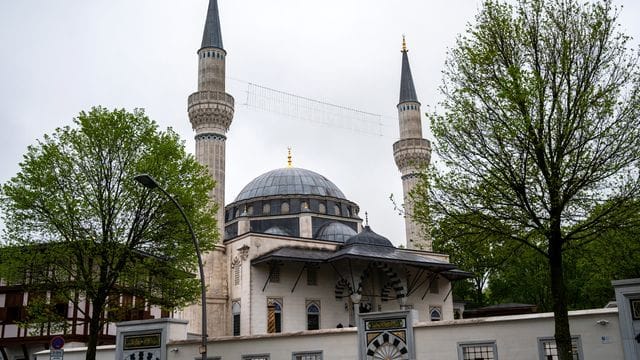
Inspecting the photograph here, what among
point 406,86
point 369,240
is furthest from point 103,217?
point 406,86

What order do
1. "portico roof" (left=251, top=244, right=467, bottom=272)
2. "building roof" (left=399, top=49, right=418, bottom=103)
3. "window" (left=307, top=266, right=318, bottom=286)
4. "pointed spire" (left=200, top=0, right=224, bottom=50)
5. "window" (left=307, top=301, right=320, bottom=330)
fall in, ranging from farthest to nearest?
1. "building roof" (left=399, top=49, right=418, bottom=103)
2. "pointed spire" (left=200, top=0, right=224, bottom=50)
3. "window" (left=307, top=266, right=318, bottom=286)
4. "window" (left=307, top=301, right=320, bottom=330)
5. "portico roof" (left=251, top=244, right=467, bottom=272)

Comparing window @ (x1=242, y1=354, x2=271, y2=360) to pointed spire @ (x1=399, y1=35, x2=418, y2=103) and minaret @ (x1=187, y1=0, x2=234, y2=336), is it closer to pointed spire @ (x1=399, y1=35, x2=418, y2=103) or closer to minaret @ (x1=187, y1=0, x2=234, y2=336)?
minaret @ (x1=187, y1=0, x2=234, y2=336)

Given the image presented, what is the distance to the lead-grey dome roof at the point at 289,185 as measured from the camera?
4647 centimetres

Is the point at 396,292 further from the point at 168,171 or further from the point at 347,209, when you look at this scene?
the point at 168,171

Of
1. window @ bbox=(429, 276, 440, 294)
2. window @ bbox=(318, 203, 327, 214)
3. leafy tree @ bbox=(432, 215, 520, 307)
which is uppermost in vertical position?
window @ bbox=(318, 203, 327, 214)

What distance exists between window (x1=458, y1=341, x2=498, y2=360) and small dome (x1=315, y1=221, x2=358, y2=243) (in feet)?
81.5

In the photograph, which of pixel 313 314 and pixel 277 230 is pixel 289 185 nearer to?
pixel 277 230

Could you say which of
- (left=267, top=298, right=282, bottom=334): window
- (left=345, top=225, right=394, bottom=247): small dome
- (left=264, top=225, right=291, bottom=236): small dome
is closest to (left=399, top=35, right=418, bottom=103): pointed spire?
(left=264, top=225, right=291, bottom=236): small dome

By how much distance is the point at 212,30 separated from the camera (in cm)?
4109

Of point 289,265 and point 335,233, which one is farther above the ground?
point 335,233

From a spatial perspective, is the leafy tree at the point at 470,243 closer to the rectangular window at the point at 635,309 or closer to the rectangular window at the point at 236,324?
the rectangular window at the point at 635,309

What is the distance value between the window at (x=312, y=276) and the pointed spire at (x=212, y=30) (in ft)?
51.4

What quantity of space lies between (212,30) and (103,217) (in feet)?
82.1

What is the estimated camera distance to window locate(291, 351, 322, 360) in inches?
667
